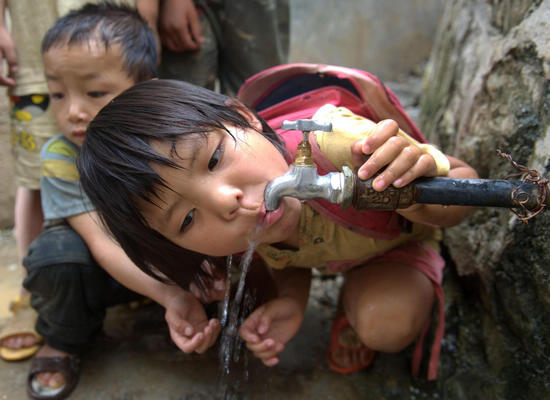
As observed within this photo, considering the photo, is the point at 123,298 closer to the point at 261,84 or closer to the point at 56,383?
the point at 56,383

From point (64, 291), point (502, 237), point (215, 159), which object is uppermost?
point (215, 159)

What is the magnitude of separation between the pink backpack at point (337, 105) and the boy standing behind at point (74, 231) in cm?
51

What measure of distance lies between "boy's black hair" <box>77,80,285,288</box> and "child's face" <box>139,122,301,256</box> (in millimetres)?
25

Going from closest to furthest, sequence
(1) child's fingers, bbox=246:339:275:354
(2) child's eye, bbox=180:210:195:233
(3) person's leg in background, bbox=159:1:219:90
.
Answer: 1. (2) child's eye, bbox=180:210:195:233
2. (1) child's fingers, bbox=246:339:275:354
3. (3) person's leg in background, bbox=159:1:219:90

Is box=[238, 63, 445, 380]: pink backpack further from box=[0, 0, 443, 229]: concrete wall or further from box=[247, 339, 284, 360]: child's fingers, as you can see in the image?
box=[0, 0, 443, 229]: concrete wall

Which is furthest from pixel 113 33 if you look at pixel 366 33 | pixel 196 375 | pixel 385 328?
pixel 366 33

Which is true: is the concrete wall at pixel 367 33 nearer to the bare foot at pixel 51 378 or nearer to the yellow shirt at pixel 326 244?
the yellow shirt at pixel 326 244

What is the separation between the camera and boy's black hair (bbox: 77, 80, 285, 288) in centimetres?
112

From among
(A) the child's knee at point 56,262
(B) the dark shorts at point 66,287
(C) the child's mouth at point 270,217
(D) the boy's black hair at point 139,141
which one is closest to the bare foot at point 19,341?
(B) the dark shorts at point 66,287

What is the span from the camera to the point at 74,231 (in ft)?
5.49

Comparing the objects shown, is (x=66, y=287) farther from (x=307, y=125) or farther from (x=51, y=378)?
(x=307, y=125)

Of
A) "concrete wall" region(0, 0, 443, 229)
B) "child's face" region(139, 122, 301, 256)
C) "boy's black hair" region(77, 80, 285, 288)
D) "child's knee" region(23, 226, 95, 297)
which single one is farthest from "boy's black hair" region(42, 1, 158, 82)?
"concrete wall" region(0, 0, 443, 229)

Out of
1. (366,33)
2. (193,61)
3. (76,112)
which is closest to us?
(76,112)

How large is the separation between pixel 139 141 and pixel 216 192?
0.23 metres
